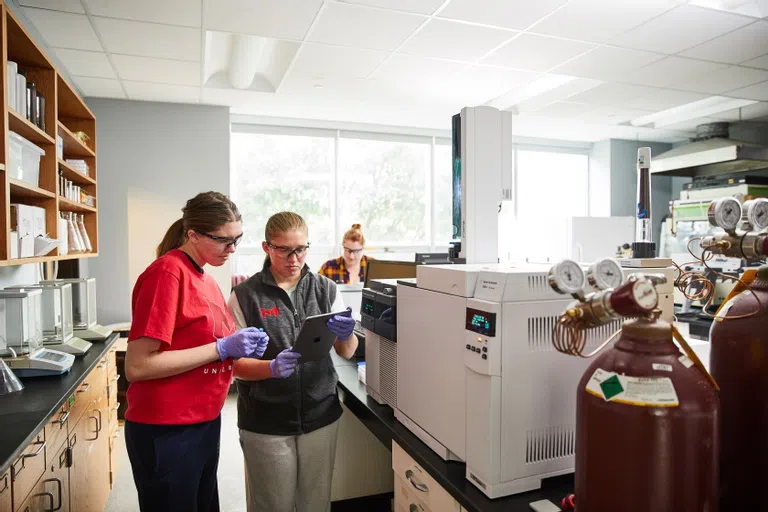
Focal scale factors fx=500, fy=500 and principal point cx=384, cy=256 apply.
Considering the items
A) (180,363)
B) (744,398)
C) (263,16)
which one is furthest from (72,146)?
(744,398)

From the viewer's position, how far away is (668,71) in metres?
3.91

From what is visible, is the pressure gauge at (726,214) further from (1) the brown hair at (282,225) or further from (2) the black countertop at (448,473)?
(1) the brown hair at (282,225)

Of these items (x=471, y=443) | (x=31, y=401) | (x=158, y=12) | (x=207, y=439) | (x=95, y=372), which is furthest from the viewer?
(x=158, y=12)

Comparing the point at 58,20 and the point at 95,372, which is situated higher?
the point at 58,20

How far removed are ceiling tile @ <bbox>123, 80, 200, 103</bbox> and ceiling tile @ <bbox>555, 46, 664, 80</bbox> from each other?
3.09 meters

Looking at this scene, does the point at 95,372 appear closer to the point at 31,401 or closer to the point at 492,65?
the point at 31,401

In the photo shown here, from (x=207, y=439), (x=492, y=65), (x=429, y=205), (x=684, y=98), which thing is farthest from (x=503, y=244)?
(x=207, y=439)

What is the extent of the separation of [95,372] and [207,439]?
4.03 ft

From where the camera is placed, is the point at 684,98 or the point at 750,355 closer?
the point at 750,355

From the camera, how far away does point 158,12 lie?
113 inches

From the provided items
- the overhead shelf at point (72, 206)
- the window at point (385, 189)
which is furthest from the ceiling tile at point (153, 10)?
the window at point (385, 189)

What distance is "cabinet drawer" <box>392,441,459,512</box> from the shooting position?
46.5 inches

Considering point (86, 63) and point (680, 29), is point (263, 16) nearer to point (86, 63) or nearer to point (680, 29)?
point (86, 63)

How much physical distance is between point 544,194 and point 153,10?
5.38m
